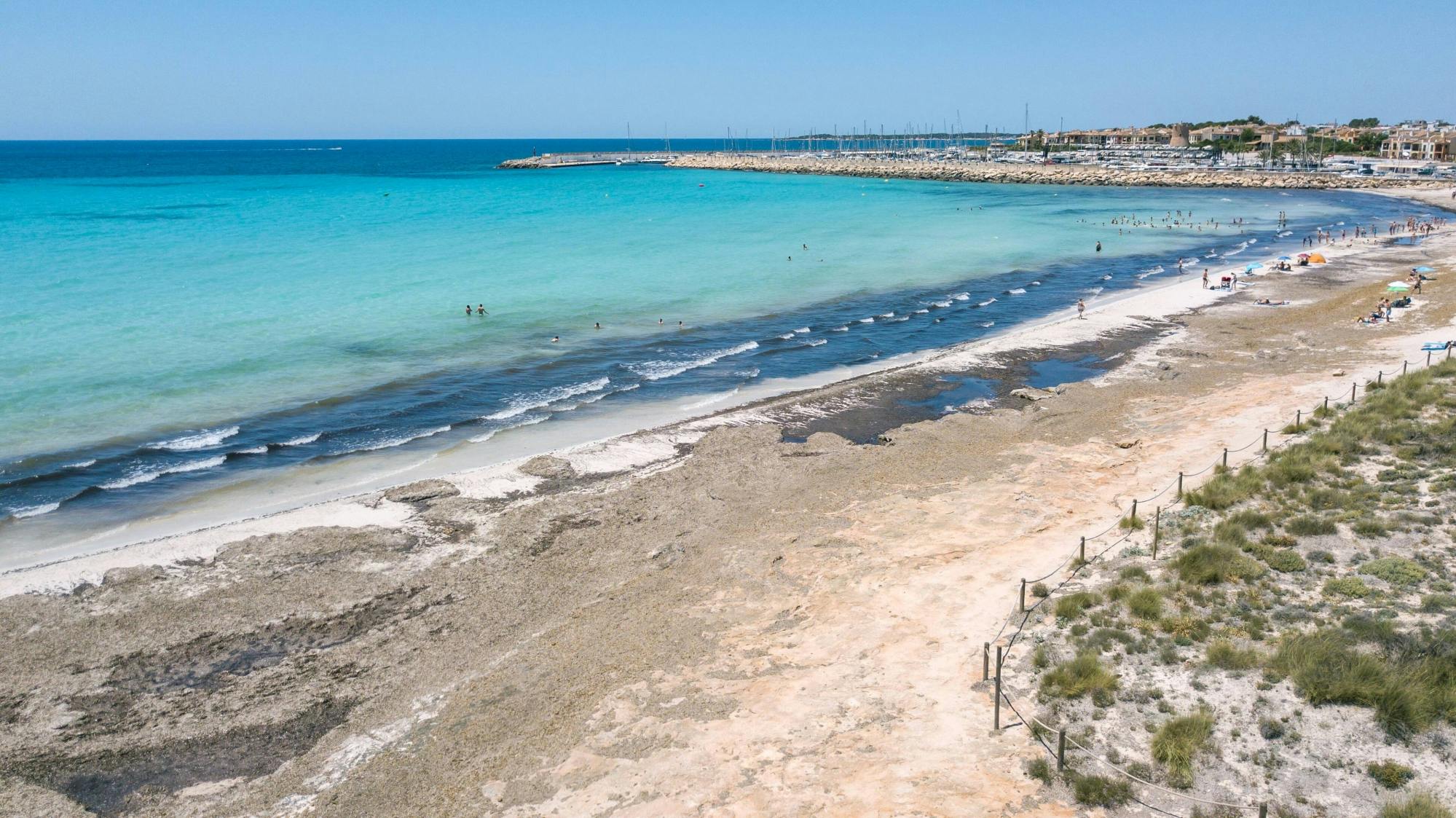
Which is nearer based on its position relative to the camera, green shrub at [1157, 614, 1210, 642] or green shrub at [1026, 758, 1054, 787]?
green shrub at [1026, 758, 1054, 787]

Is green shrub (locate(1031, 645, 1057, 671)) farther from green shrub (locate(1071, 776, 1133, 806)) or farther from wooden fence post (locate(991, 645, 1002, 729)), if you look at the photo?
green shrub (locate(1071, 776, 1133, 806))

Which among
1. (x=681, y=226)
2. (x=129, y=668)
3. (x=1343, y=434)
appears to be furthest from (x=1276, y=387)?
(x=681, y=226)

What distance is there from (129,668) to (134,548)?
498 centimetres

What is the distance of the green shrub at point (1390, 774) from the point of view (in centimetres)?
952

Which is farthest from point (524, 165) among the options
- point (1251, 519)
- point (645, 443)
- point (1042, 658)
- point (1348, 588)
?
point (1348, 588)

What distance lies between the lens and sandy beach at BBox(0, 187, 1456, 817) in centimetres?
1122

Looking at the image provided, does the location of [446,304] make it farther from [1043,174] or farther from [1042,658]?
[1043,174]

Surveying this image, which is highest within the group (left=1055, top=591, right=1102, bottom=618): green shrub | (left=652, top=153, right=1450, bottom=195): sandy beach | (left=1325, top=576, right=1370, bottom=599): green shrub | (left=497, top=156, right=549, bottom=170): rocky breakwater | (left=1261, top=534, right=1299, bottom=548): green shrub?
(left=497, top=156, right=549, bottom=170): rocky breakwater

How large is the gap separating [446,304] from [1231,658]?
39117mm

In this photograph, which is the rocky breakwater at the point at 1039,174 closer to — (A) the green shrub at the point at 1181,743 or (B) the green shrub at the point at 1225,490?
(B) the green shrub at the point at 1225,490

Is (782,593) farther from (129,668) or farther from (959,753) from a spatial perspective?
(129,668)

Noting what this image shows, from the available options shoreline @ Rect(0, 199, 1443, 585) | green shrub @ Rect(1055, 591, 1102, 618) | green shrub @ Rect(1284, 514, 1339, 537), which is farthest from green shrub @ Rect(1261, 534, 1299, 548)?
shoreline @ Rect(0, 199, 1443, 585)

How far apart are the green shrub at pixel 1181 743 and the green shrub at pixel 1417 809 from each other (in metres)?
1.74

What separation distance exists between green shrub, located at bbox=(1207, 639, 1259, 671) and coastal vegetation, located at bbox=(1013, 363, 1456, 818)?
0.08 ft
